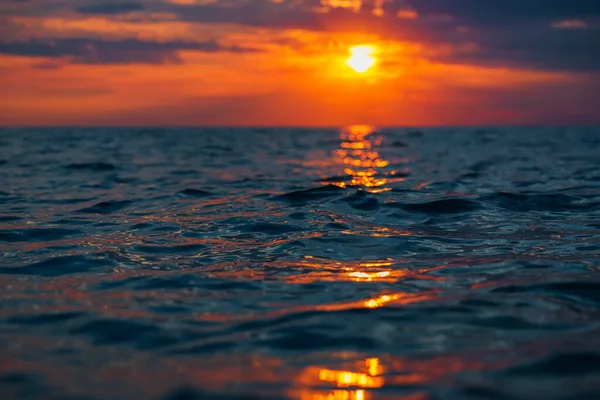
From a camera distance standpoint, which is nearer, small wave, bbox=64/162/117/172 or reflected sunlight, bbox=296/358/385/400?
reflected sunlight, bbox=296/358/385/400

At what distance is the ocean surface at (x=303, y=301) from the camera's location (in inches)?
179

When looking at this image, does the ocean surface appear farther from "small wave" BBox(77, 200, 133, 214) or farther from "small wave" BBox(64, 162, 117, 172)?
"small wave" BBox(64, 162, 117, 172)

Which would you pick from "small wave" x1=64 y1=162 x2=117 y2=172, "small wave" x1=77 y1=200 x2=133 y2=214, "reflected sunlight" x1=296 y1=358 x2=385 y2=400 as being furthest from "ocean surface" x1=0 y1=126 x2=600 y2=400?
"small wave" x1=64 y1=162 x2=117 y2=172

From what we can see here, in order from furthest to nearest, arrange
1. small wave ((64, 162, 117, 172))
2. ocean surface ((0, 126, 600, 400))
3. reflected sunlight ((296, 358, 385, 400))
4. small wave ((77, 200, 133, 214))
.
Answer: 1. small wave ((64, 162, 117, 172))
2. small wave ((77, 200, 133, 214))
3. ocean surface ((0, 126, 600, 400))
4. reflected sunlight ((296, 358, 385, 400))

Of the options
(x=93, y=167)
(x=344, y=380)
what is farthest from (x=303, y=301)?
(x=93, y=167)

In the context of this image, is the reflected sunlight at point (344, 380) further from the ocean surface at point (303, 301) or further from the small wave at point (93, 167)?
the small wave at point (93, 167)

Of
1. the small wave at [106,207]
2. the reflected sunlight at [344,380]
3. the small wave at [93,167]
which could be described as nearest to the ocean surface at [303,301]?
the reflected sunlight at [344,380]

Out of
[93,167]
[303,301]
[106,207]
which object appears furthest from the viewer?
[93,167]

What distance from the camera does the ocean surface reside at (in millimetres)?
4551

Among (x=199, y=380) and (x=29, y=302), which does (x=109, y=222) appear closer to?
(x=29, y=302)

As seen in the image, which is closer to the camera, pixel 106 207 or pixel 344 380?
pixel 344 380

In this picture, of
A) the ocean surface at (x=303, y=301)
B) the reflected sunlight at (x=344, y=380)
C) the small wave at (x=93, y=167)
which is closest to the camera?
the reflected sunlight at (x=344, y=380)

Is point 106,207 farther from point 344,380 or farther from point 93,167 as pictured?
point 93,167

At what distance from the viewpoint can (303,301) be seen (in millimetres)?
6605
